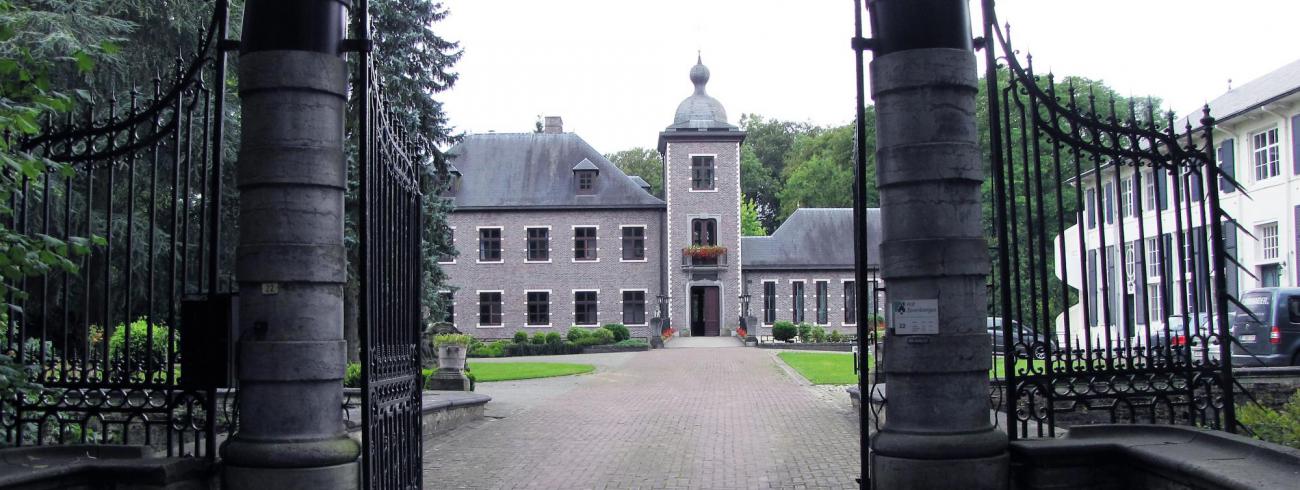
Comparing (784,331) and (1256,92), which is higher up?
(1256,92)

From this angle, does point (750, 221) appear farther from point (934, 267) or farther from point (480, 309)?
point (934, 267)

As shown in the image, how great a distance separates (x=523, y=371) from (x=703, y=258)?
21.0 meters

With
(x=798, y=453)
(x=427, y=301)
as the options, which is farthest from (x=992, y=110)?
(x=427, y=301)

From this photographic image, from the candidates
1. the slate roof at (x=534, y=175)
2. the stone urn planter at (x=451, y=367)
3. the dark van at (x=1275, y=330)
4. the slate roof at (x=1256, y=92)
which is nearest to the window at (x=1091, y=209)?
the slate roof at (x=1256, y=92)

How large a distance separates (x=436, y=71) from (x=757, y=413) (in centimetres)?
1312

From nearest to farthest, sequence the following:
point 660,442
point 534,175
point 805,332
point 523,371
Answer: point 660,442
point 523,371
point 805,332
point 534,175

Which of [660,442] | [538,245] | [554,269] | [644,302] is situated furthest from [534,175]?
[660,442]

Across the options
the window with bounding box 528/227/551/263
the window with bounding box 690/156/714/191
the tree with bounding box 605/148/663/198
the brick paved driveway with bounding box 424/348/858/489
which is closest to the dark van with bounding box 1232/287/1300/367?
the brick paved driveway with bounding box 424/348/858/489

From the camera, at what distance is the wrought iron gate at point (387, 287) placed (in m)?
5.41

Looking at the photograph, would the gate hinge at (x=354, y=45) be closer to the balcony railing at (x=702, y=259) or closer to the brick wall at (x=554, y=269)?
the balcony railing at (x=702, y=259)

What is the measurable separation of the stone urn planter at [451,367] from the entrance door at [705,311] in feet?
93.6

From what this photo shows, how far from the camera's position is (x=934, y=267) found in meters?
5.49

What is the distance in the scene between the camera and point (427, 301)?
24.6 meters

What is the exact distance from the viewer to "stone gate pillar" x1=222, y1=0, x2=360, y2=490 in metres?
5.18
